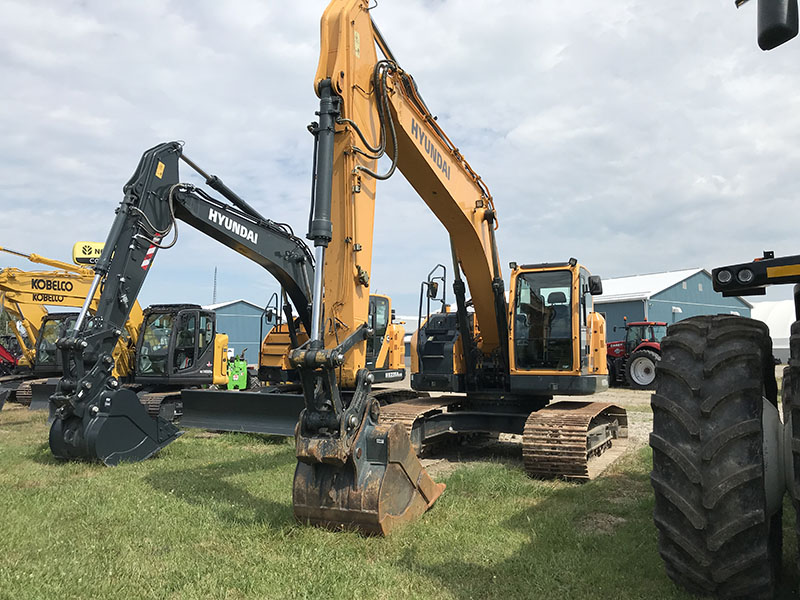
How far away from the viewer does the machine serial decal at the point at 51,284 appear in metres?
15.7

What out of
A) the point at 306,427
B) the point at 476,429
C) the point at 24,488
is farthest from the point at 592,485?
the point at 24,488

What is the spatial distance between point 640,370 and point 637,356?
454 mm

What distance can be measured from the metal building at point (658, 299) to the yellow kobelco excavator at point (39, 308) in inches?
1034

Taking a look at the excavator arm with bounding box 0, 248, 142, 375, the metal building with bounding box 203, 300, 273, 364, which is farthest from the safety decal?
the metal building with bounding box 203, 300, 273, 364

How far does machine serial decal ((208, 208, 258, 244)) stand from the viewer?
8.30 metres

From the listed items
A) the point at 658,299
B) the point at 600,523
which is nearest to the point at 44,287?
the point at 600,523

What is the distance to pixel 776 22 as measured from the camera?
86.4 inches

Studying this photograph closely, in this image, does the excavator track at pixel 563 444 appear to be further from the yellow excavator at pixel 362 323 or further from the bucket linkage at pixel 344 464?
the bucket linkage at pixel 344 464

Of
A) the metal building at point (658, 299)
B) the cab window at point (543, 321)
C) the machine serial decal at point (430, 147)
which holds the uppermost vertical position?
the metal building at point (658, 299)

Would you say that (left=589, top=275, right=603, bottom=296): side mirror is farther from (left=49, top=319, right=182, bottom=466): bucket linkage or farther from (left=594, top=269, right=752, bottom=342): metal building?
(left=594, top=269, right=752, bottom=342): metal building

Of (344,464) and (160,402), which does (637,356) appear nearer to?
(160,402)

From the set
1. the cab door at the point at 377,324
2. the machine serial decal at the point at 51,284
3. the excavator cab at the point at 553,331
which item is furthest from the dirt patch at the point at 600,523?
the machine serial decal at the point at 51,284

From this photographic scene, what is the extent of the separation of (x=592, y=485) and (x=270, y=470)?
359 centimetres

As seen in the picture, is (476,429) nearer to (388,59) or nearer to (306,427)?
(306,427)
